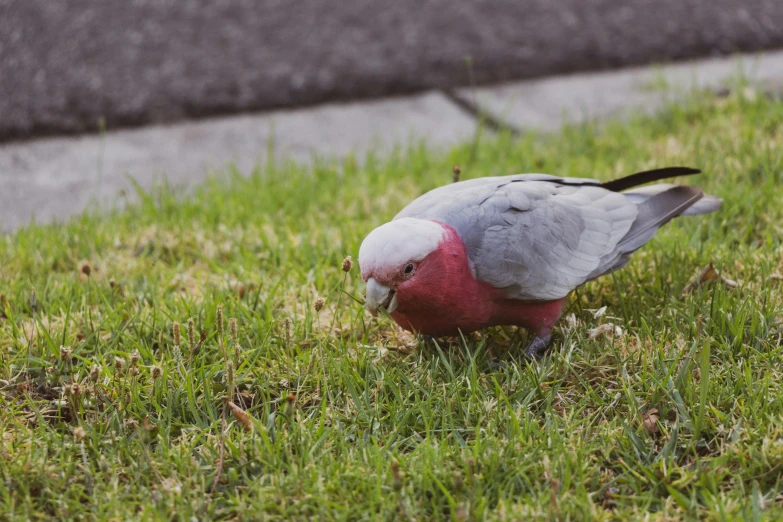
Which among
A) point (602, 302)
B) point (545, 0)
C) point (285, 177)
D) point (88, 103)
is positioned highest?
point (545, 0)

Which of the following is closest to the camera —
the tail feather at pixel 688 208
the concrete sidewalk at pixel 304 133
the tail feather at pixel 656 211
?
the tail feather at pixel 656 211

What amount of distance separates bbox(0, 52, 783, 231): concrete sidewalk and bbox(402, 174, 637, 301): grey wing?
4.82 ft

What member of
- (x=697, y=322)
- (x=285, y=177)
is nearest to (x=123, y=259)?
(x=285, y=177)

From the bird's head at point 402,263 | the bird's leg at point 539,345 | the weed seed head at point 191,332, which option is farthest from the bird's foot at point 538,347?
the weed seed head at point 191,332

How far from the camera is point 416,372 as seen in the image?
2.28m

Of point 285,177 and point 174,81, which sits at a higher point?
point 174,81

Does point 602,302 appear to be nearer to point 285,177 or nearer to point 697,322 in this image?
point 697,322

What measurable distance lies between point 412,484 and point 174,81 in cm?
310

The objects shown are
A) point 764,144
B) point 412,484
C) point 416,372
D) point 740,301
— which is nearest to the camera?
point 412,484

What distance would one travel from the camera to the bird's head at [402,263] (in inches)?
82.9

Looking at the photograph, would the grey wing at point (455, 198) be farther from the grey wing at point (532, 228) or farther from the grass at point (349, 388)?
the grass at point (349, 388)

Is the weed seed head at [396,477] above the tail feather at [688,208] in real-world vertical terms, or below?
below

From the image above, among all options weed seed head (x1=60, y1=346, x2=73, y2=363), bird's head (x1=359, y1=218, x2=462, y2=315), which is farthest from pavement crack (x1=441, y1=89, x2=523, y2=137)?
weed seed head (x1=60, y1=346, x2=73, y2=363)

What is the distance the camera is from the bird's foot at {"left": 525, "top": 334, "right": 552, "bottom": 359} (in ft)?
7.71
